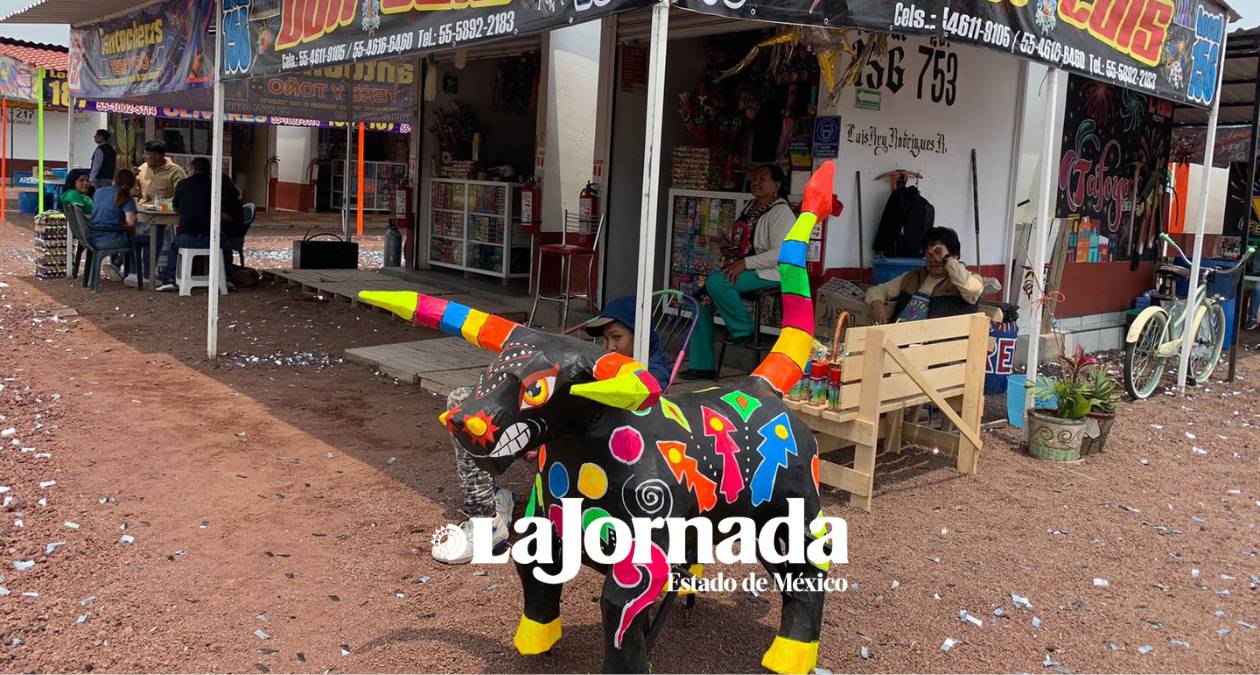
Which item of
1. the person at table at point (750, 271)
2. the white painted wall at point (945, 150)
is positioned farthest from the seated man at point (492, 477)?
the white painted wall at point (945, 150)

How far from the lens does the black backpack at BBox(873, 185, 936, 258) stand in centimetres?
794

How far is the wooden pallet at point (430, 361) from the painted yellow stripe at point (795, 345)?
4071 mm

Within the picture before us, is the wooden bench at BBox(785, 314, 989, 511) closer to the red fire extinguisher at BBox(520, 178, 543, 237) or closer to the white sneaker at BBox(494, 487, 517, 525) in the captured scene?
the white sneaker at BBox(494, 487, 517, 525)

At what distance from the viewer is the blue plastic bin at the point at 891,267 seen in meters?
7.75

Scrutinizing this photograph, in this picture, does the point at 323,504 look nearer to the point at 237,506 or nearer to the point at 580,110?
the point at 237,506

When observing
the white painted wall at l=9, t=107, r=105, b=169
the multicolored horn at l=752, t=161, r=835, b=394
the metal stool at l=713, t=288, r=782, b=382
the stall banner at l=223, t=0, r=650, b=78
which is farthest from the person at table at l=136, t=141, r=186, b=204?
the white painted wall at l=9, t=107, r=105, b=169

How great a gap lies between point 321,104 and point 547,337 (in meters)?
11.2

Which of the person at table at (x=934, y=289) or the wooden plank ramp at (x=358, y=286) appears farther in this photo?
the wooden plank ramp at (x=358, y=286)

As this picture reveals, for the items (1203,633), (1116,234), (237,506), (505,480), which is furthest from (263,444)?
(1116,234)

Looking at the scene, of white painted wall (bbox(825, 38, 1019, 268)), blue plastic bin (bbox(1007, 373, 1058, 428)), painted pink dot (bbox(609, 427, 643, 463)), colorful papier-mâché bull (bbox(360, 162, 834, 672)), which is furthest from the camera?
white painted wall (bbox(825, 38, 1019, 268))

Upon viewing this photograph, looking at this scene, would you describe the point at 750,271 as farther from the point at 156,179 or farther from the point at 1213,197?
the point at 1213,197

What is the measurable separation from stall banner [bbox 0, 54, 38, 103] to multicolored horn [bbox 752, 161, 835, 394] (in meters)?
17.9

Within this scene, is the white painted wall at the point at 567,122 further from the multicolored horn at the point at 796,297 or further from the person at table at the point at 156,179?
the multicolored horn at the point at 796,297

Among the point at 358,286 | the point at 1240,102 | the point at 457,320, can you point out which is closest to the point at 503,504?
the point at 457,320
